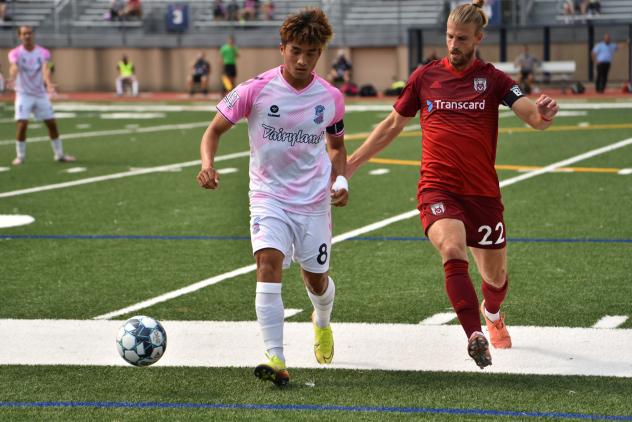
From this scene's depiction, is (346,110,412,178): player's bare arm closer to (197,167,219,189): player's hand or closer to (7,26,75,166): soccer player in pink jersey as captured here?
(197,167,219,189): player's hand

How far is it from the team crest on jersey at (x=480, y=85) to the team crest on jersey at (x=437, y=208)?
25.4 inches

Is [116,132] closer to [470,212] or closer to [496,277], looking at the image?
[496,277]

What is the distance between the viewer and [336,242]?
36.0 ft

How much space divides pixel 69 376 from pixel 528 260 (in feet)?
15.1

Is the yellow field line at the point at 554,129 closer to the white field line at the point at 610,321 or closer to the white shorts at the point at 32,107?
the white shorts at the point at 32,107

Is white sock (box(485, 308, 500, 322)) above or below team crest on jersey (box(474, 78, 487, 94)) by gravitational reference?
below

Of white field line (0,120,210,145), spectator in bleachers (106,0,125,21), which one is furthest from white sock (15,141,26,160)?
spectator in bleachers (106,0,125,21)

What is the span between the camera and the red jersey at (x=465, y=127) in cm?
658

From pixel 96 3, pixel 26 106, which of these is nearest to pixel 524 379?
pixel 26 106

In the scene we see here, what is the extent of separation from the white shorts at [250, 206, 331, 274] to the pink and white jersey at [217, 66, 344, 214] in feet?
0.18

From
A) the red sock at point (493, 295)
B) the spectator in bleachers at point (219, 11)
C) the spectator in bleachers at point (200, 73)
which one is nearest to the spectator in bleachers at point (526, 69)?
the spectator in bleachers at point (200, 73)

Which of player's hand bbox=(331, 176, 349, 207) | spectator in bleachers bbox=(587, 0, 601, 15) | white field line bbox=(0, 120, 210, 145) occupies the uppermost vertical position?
spectator in bleachers bbox=(587, 0, 601, 15)

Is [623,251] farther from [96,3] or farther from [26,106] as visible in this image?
[96,3]

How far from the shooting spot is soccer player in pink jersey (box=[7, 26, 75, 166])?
18.1m
